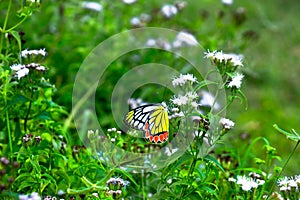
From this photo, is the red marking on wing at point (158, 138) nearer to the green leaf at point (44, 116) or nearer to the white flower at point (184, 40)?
the green leaf at point (44, 116)

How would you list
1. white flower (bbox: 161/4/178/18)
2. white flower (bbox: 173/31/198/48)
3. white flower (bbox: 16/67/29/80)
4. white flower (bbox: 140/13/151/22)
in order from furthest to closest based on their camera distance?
white flower (bbox: 140/13/151/22) < white flower (bbox: 161/4/178/18) < white flower (bbox: 173/31/198/48) < white flower (bbox: 16/67/29/80)

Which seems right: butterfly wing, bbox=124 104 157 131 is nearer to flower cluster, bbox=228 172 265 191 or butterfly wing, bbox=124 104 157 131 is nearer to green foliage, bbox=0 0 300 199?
green foliage, bbox=0 0 300 199

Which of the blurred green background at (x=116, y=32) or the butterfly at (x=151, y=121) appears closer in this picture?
the butterfly at (x=151, y=121)

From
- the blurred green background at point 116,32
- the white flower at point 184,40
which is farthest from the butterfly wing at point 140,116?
the white flower at point 184,40

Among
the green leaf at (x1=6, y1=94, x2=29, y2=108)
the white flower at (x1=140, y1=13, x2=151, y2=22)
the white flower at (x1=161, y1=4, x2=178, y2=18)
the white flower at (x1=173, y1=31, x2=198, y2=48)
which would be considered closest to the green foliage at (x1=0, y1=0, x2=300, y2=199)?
the green leaf at (x1=6, y1=94, x2=29, y2=108)

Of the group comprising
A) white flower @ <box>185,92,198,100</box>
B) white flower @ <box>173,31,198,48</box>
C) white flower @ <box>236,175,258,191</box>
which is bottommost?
white flower @ <box>236,175,258,191</box>

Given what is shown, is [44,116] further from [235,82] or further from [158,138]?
[235,82]

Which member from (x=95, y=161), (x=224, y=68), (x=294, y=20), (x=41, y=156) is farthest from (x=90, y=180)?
(x=294, y=20)
